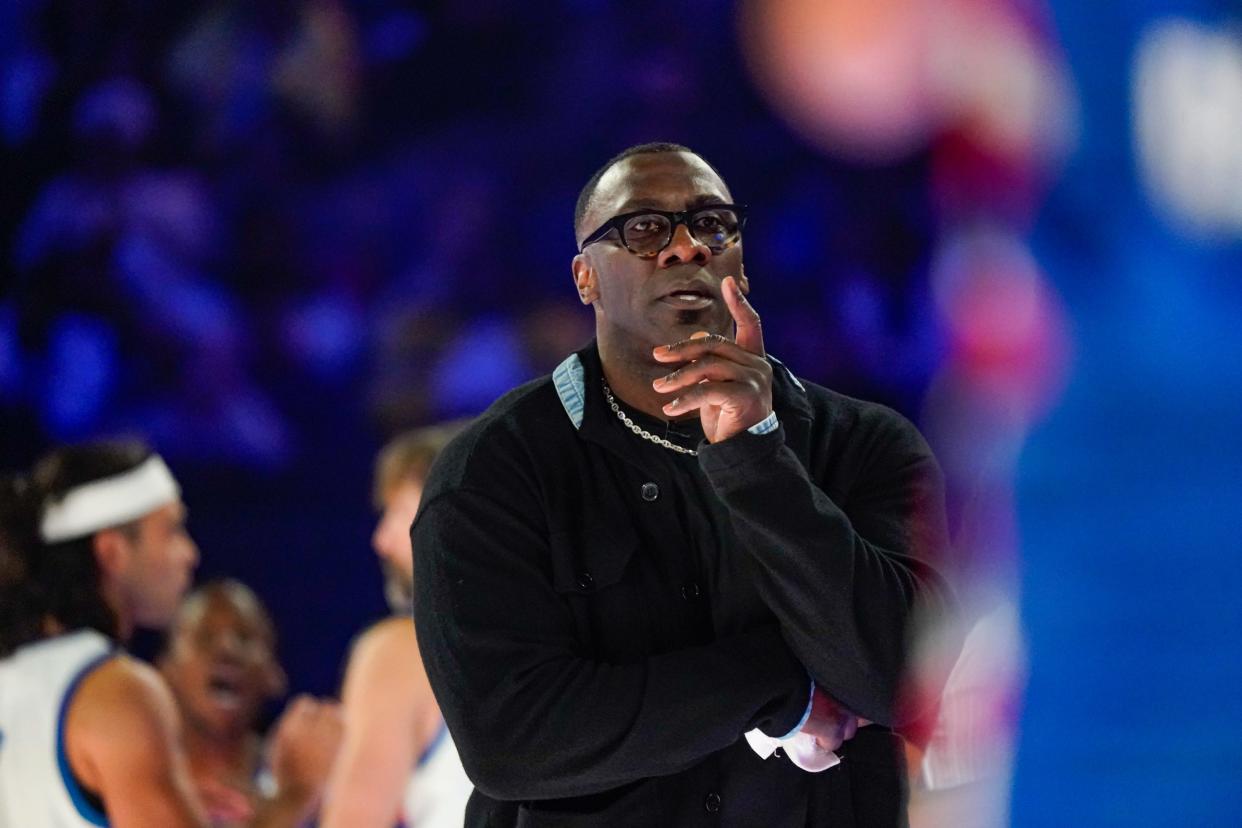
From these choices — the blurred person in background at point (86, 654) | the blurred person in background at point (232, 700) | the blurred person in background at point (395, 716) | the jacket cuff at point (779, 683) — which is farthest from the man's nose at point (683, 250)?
the blurred person in background at point (232, 700)

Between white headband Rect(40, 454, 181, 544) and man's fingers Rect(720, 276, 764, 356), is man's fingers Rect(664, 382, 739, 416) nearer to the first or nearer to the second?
man's fingers Rect(720, 276, 764, 356)

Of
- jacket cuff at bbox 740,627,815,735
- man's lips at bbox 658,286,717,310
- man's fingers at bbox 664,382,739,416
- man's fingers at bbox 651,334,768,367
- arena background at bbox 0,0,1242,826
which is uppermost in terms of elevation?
arena background at bbox 0,0,1242,826

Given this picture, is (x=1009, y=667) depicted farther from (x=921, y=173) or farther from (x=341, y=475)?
(x=921, y=173)

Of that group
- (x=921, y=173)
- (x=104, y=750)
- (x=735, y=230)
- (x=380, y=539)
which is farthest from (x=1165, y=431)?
(x=921, y=173)

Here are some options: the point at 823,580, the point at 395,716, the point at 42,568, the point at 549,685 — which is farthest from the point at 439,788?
the point at 823,580

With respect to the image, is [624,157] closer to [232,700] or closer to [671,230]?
[671,230]

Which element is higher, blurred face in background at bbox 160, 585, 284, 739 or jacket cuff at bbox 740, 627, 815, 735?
blurred face in background at bbox 160, 585, 284, 739

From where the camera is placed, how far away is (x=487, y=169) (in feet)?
15.5

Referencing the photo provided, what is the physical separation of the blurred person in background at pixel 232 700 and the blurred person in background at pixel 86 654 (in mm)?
106

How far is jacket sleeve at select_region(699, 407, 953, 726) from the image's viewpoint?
1946 mm

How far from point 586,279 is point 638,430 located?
28 centimetres

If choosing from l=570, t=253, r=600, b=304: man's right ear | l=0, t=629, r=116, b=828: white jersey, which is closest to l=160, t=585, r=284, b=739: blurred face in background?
l=0, t=629, r=116, b=828: white jersey

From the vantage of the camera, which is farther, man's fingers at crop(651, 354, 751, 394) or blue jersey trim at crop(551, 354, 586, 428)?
blue jersey trim at crop(551, 354, 586, 428)

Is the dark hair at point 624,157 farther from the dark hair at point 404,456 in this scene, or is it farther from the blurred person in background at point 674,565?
the dark hair at point 404,456
